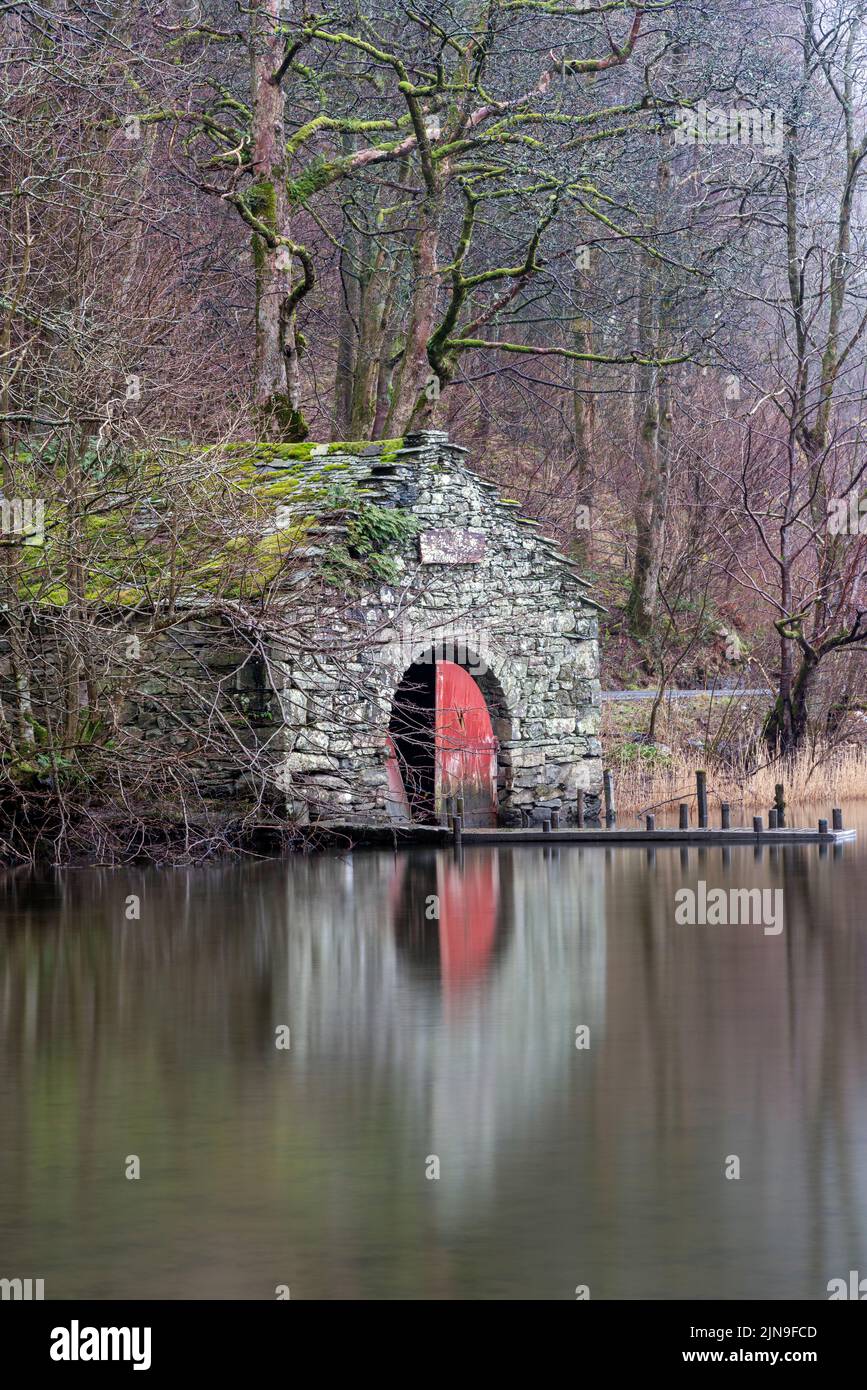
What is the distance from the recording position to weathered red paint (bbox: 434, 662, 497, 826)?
72.2 feet

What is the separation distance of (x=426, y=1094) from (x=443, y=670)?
1252 cm

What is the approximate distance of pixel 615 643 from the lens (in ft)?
109

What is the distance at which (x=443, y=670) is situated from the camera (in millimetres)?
22328

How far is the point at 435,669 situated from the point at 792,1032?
37.7 feet

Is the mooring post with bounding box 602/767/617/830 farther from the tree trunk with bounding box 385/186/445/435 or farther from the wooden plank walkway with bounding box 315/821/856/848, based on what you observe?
the tree trunk with bounding box 385/186/445/435

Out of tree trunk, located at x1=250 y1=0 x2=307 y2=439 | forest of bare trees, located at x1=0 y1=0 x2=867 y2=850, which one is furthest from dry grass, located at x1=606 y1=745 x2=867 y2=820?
tree trunk, located at x1=250 y1=0 x2=307 y2=439

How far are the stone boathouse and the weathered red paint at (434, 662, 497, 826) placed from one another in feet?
0.06

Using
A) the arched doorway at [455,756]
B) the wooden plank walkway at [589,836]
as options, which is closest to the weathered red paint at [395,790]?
the arched doorway at [455,756]

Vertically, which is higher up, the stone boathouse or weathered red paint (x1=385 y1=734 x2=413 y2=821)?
the stone boathouse

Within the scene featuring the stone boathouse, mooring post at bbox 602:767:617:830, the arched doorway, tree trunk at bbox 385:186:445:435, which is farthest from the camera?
tree trunk at bbox 385:186:445:435

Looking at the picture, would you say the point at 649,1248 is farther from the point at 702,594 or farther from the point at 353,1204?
the point at 702,594

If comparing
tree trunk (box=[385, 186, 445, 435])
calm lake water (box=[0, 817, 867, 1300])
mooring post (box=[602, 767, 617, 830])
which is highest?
tree trunk (box=[385, 186, 445, 435])

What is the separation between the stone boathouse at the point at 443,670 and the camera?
63.8 ft

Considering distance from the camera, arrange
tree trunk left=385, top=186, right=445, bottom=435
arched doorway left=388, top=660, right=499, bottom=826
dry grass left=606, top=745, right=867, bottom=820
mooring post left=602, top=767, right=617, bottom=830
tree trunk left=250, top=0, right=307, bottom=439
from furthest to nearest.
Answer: tree trunk left=385, top=186, right=445, bottom=435 < dry grass left=606, top=745, right=867, bottom=820 < tree trunk left=250, top=0, right=307, bottom=439 < mooring post left=602, top=767, right=617, bottom=830 < arched doorway left=388, top=660, right=499, bottom=826
